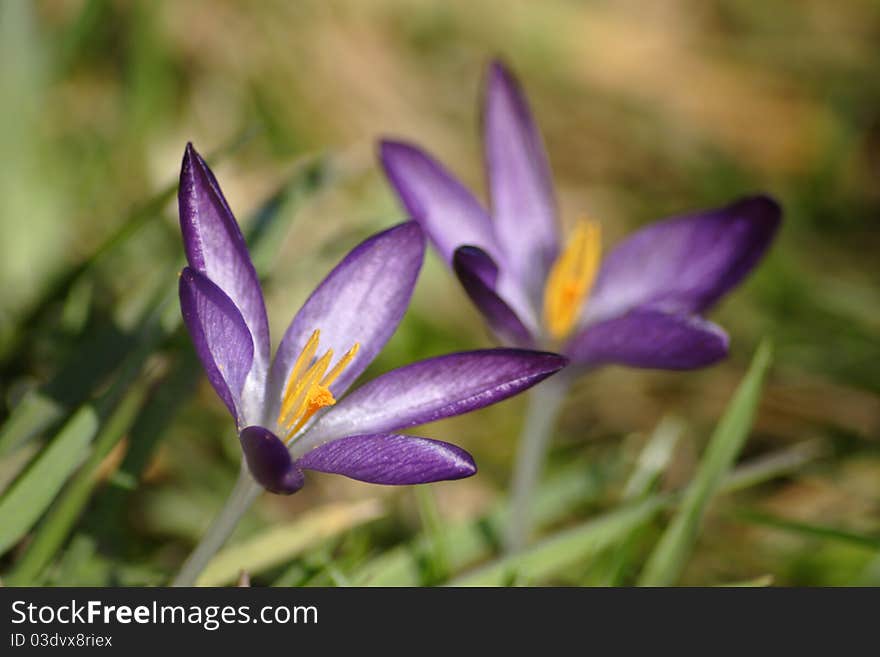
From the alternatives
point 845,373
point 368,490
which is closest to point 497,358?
point 368,490

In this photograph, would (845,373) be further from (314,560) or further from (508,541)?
(314,560)

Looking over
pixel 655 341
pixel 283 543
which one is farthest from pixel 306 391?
pixel 655 341

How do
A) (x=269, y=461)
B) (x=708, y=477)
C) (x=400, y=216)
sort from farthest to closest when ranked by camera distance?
1. (x=400, y=216)
2. (x=708, y=477)
3. (x=269, y=461)

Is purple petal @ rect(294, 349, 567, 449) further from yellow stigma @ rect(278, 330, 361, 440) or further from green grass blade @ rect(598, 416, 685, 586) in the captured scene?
green grass blade @ rect(598, 416, 685, 586)

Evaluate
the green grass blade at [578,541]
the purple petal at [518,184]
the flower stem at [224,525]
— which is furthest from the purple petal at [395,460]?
the purple petal at [518,184]

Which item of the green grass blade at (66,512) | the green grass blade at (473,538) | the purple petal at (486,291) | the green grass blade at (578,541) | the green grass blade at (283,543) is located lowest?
the green grass blade at (473,538)

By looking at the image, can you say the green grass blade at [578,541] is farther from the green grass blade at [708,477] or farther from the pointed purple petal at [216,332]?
the pointed purple petal at [216,332]

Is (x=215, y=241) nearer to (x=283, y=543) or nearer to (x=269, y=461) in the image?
(x=269, y=461)
